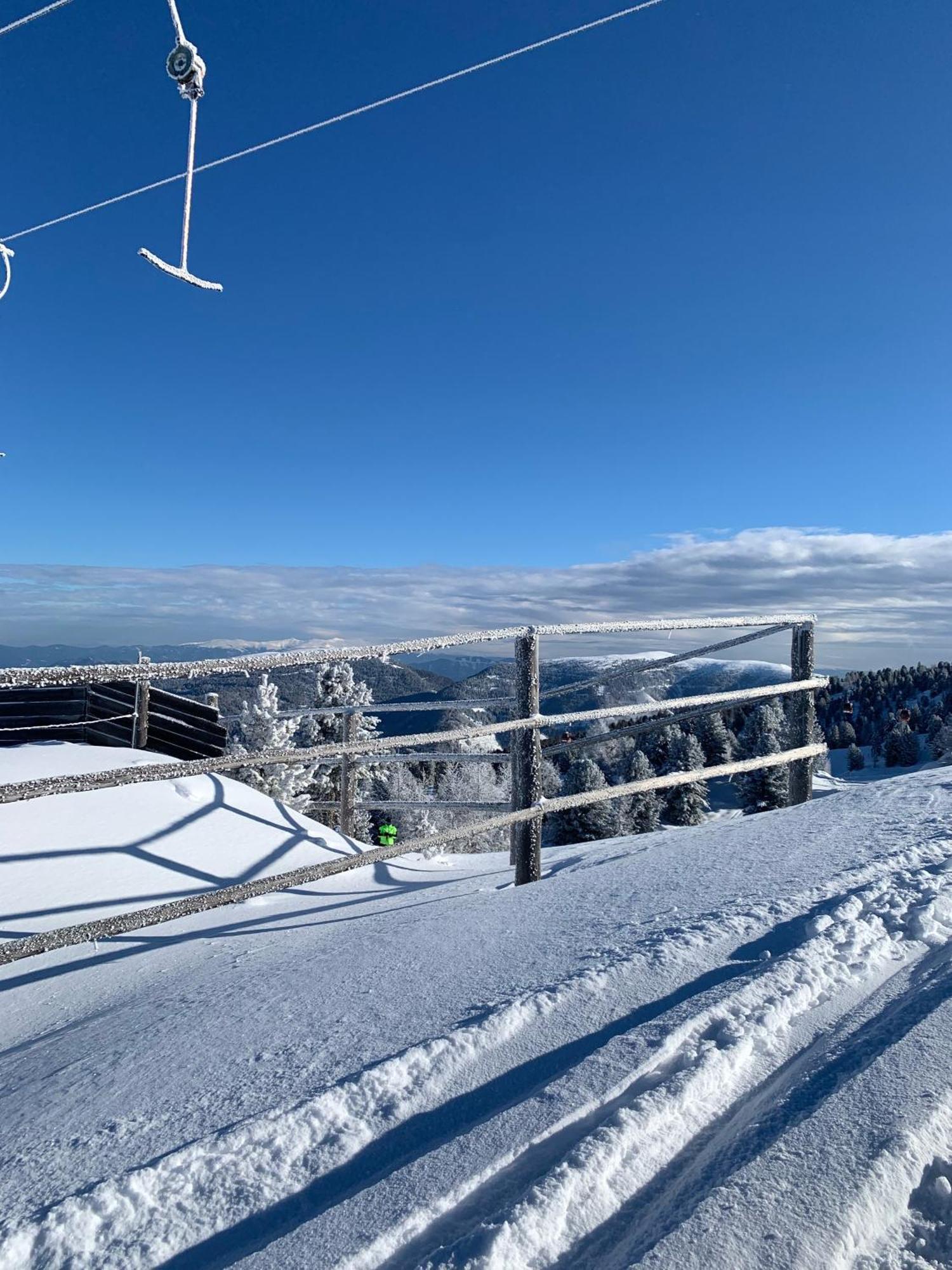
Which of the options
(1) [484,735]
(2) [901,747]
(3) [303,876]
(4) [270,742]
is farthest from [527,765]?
(2) [901,747]

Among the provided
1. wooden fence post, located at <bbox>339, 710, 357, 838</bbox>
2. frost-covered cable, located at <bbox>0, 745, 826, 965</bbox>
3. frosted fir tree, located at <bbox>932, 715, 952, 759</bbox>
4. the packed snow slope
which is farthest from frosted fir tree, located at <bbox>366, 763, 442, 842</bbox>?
frosted fir tree, located at <bbox>932, 715, 952, 759</bbox>

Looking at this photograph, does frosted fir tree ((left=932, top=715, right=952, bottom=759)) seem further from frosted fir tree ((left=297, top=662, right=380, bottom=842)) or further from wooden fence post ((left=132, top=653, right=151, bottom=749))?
wooden fence post ((left=132, top=653, right=151, bottom=749))

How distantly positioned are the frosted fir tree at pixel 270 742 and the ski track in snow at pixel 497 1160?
14728 millimetres

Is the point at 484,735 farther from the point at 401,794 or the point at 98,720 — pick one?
the point at 401,794

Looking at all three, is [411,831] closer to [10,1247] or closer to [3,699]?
[3,699]

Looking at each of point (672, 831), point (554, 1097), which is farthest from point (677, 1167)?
point (672, 831)

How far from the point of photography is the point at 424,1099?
4.81 feet

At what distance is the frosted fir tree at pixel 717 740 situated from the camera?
51438 mm

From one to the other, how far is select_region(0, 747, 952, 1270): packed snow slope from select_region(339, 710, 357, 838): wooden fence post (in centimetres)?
336

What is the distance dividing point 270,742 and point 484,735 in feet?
56.3

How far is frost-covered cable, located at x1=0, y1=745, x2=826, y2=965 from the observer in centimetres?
249

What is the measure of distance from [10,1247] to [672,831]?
3.82 meters

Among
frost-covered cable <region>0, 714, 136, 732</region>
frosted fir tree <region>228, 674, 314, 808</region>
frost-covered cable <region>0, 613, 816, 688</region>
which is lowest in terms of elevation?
frosted fir tree <region>228, 674, 314, 808</region>

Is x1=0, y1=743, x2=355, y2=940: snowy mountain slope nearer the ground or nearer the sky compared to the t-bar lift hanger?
nearer the ground
